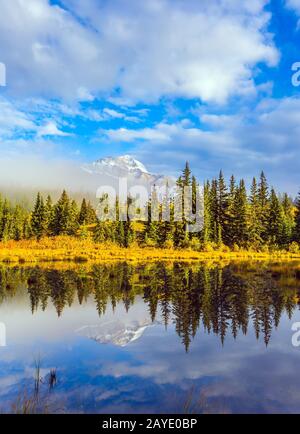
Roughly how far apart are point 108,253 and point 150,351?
164 feet

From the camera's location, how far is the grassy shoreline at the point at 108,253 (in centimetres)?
5691

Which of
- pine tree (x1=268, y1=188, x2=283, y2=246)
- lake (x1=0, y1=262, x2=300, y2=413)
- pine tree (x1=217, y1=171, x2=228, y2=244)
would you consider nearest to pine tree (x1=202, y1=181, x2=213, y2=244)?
pine tree (x1=217, y1=171, x2=228, y2=244)

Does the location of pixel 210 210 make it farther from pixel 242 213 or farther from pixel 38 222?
pixel 38 222

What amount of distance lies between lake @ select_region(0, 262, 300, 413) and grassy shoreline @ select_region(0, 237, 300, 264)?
33.2 metres

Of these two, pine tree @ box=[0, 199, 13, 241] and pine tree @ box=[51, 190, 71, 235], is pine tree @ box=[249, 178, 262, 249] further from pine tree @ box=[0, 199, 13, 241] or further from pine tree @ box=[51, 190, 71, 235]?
pine tree @ box=[0, 199, 13, 241]

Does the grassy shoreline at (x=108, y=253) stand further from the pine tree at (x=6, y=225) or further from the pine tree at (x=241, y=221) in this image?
the pine tree at (x=6, y=225)

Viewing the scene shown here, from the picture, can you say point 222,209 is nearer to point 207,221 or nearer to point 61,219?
point 207,221

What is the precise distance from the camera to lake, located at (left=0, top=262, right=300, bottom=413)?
8148mm

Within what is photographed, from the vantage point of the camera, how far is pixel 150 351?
474 inches

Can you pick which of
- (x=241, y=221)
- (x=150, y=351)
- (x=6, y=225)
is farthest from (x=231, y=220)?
(x=150, y=351)

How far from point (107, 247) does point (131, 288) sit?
4123cm

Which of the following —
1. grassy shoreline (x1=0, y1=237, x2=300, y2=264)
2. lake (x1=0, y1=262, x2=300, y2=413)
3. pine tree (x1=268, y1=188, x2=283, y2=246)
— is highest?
pine tree (x1=268, y1=188, x2=283, y2=246)
